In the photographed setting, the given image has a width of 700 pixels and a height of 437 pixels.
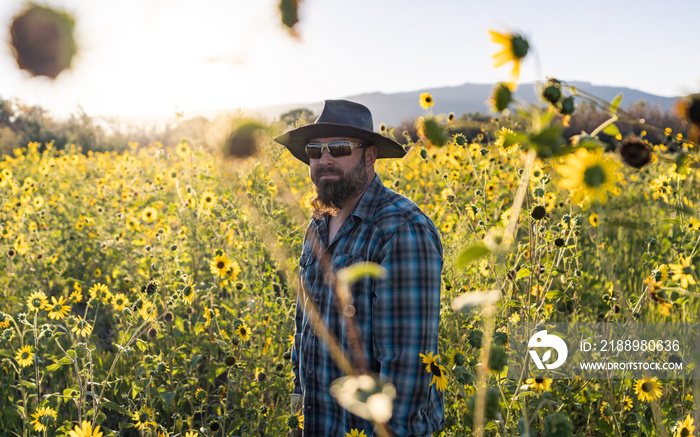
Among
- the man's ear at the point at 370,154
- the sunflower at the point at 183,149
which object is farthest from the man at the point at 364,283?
the sunflower at the point at 183,149

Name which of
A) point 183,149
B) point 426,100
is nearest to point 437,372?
point 426,100

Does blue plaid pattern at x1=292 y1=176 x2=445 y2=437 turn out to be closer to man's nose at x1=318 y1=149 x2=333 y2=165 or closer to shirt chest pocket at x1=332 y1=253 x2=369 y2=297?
shirt chest pocket at x1=332 y1=253 x2=369 y2=297

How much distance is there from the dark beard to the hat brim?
108 mm

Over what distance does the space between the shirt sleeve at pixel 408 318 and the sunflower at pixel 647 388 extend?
0.98 metres

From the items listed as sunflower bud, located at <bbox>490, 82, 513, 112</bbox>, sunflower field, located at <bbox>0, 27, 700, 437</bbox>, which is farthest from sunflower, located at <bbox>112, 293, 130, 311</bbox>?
sunflower bud, located at <bbox>490, 82, 513, 112</bbox>

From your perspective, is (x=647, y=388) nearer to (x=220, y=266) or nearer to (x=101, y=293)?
(x=220, y=266)

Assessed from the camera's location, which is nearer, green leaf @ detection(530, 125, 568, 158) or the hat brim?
green leaf @ detection(530, 125, 568, 158)

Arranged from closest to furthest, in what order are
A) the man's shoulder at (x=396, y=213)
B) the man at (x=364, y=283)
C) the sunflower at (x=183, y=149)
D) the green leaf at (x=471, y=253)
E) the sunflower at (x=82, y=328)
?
the green leaf at (x=471, y=253) < the man at (x=364, y=283) < the man's shoulder at (x=396, y=213) < the sunflower at (x=82, y=328) < the sunflower at (x=183, y=149)

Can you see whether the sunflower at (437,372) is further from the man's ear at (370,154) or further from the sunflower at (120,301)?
the sunflower at (120,301)

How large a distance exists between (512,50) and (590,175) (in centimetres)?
18

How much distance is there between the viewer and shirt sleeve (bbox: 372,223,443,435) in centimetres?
157

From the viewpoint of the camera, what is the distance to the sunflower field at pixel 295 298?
1.68ft

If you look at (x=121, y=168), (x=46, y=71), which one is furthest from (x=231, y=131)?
(x=121, y=168)

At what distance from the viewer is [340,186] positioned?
6.49 feet
